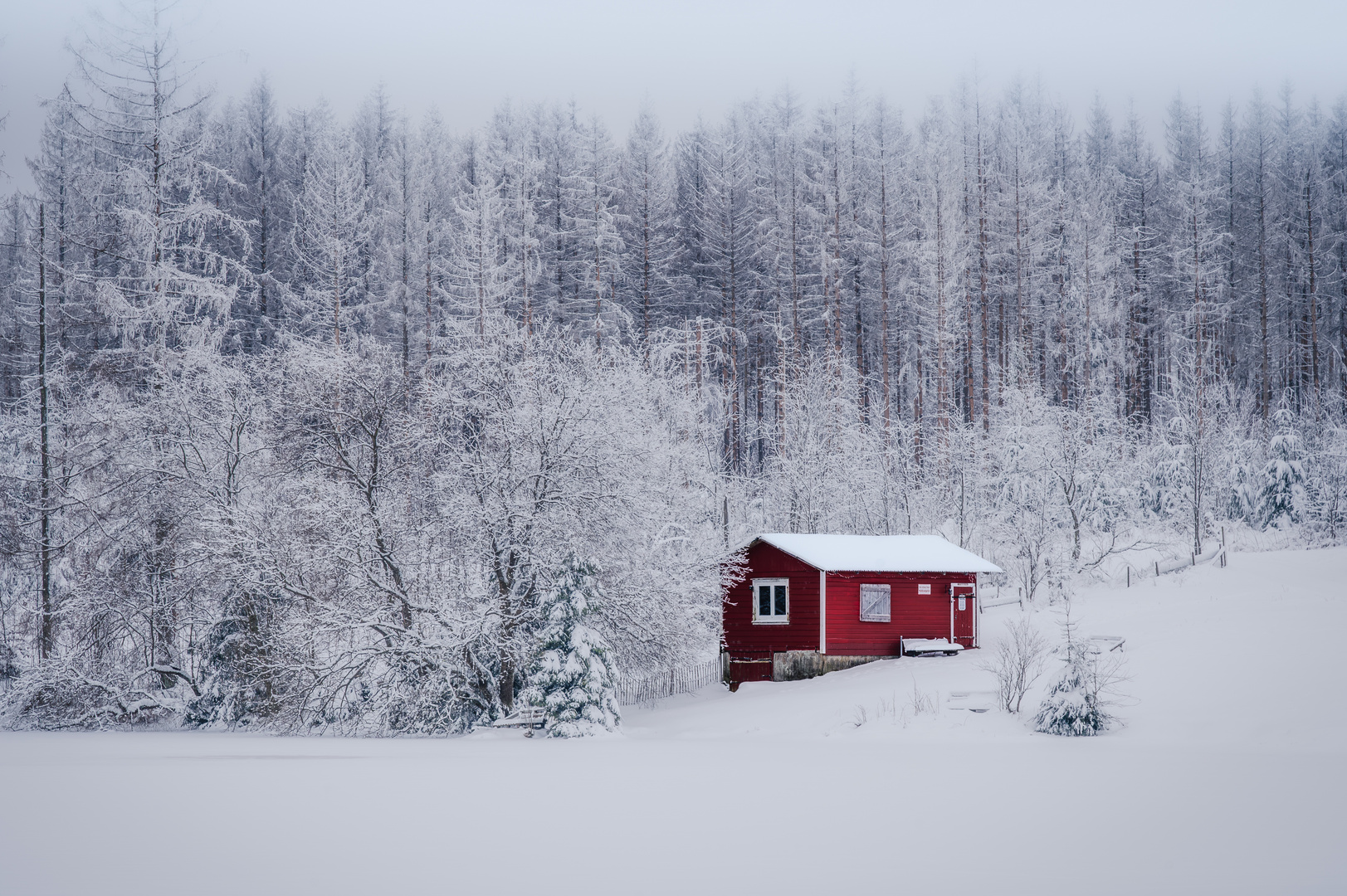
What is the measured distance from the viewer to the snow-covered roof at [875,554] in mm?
27625

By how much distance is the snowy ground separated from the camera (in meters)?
8.98

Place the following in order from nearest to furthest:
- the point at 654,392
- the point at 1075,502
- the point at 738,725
Answer: the point at 738,725, the point at 654,392, the point at 1075,502

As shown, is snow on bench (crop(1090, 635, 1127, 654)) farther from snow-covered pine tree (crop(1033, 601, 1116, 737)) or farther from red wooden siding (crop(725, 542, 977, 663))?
snow-covered pine tree (crop(1033, 601, 1116, 737))

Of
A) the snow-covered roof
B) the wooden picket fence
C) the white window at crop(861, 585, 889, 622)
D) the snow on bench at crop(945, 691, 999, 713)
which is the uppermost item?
the snow-covered roof

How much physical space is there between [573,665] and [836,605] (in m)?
10.3

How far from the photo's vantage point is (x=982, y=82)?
4678 centimetres

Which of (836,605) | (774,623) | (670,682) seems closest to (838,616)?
(836,605)

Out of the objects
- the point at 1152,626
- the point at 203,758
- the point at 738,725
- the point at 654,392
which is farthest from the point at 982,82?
the point at 203,758

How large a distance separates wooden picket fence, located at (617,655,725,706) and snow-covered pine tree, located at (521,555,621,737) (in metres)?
5.75

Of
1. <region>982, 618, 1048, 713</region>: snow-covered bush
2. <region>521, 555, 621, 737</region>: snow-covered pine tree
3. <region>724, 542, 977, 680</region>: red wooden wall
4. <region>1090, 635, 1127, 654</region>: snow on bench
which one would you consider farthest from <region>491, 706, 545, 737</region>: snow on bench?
<region>1090, 635, 1127, 654</region>: snow on bench

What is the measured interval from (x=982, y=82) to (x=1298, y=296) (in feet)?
60.9

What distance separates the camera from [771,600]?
2847 centimetres

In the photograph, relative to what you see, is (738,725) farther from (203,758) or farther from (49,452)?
(49,452)

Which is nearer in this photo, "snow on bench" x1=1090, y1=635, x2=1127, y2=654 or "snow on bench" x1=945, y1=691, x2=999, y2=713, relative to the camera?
"snow on bench" x1=945, y1=691, x2=999, y2=713
